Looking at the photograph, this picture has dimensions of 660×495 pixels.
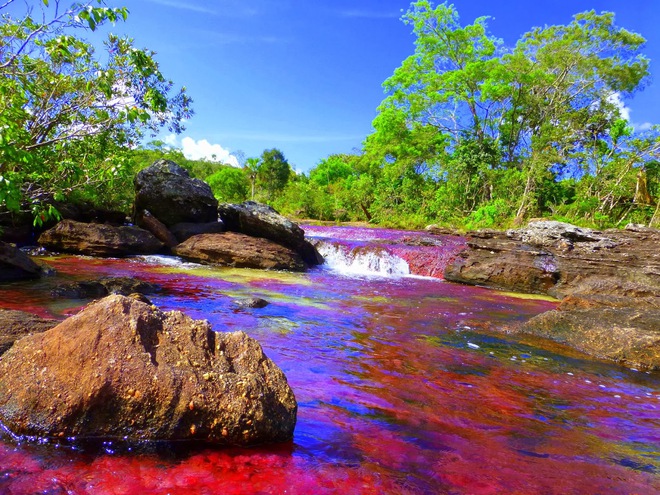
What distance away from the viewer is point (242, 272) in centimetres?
1234

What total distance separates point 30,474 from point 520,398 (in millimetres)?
4015

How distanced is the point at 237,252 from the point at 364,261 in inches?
195

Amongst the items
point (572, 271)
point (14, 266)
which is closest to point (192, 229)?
point (14, 266)

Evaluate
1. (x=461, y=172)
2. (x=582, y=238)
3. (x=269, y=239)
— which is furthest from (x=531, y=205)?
(x=269, y=239)

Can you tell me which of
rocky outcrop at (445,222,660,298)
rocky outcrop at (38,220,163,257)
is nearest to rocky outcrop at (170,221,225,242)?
rocky outcrop at (38,220,163,257)

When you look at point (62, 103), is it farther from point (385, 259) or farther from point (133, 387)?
point (385, 259)

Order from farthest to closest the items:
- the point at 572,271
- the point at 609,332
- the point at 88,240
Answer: the point at 88,240, the point at 572,271, the point at 609,332

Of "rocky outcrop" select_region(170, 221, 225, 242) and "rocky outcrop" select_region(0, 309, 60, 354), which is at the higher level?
"rocky outcrop" select_region(170, 221, 225, 242)

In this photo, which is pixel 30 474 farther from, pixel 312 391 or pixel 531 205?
pixel 531 205

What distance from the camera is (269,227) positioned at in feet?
48.8

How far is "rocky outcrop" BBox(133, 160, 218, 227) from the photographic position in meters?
15.3

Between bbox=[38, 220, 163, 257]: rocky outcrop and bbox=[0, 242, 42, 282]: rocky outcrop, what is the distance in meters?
4.50

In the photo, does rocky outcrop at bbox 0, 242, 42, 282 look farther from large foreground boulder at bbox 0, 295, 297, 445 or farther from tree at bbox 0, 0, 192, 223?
large foreground boulder at bbox 0, 295, 297, 445

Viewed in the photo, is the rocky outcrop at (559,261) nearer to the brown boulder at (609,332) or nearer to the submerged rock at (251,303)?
the brown boulder at (609,332)
